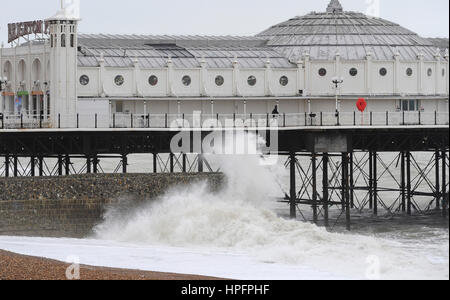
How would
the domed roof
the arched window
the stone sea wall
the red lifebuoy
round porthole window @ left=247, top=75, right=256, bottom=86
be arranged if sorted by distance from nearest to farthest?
the stone sea wall
the red lifebuoy
round porthole window @ left=247, top=75, right=256, bottom=86
the arched window
the domed roof

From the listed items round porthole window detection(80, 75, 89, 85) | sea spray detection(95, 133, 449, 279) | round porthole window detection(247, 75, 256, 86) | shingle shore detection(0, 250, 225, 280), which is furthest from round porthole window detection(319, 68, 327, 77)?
shingle shore detection(0, 250, 225, 280)

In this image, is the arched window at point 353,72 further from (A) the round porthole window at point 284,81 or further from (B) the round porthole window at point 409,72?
(A) the round porthole window at point 284,81

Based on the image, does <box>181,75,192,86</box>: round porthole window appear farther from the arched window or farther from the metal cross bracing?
the arched window

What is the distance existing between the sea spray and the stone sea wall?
0.60m

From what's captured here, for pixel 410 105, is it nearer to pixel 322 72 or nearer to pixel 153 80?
pixel 322 72

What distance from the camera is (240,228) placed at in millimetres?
62438

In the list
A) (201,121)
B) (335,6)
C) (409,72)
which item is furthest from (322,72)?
(335,6)

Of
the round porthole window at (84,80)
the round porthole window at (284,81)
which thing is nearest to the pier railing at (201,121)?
the round porthole window at (84,80)

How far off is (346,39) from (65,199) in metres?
28.4

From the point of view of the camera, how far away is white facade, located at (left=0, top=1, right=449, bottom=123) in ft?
244
